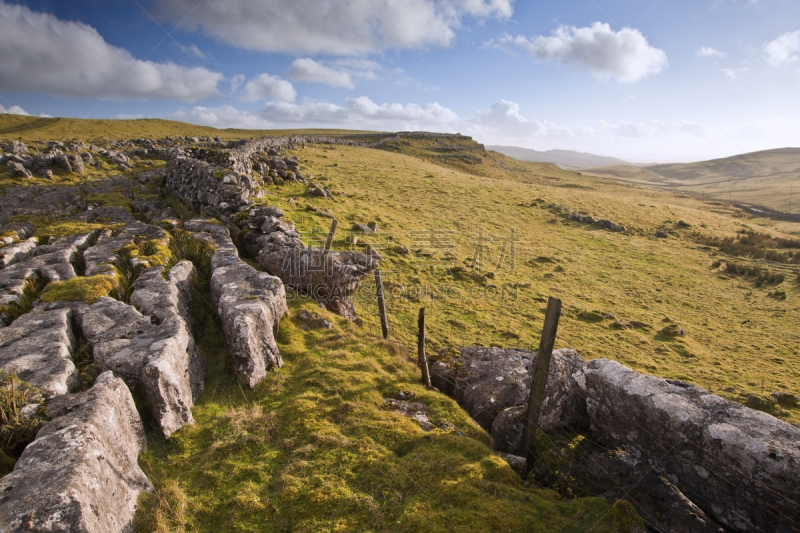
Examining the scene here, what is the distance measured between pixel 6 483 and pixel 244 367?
13.4 feet

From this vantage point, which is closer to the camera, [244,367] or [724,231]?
[244,367]

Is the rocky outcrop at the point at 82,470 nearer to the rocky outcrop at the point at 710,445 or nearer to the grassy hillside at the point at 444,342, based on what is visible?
the grassy hillside at the point at 444,342

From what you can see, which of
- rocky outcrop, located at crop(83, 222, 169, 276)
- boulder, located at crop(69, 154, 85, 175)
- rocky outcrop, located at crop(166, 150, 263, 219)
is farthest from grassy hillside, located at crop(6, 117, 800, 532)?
rocky outcrop, located at crop(166, 150, 263, 219)

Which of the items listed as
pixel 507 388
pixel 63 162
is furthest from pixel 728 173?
pixel 63 162

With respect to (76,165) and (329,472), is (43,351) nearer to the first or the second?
(329,472)

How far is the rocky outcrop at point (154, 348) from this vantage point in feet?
21.0

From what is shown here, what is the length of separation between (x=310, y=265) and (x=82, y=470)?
31.5 feet

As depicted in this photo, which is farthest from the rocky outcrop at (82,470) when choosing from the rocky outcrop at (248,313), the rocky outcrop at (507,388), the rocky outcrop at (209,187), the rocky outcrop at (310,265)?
the rocky outcrop at (209,187)

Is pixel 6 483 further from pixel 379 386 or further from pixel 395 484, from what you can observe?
pixel 379 386

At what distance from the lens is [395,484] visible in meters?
5.89

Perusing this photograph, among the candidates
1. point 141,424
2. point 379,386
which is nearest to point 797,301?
point 379,386

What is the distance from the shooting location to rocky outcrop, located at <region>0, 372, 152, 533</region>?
399cm

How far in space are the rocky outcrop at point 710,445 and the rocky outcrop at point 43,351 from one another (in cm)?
983

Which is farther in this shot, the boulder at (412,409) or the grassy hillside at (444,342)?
the boulder at (412,409)
